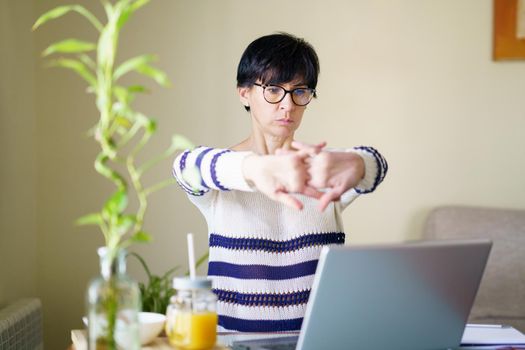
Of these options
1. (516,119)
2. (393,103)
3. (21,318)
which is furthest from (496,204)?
(21,318)

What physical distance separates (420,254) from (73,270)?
6.81 feet

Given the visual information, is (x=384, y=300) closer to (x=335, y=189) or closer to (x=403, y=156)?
(x=335, y=189)

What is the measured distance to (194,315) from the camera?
1261 mm

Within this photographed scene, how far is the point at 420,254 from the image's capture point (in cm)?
131

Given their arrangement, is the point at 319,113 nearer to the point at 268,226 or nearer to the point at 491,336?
the point at 268,226

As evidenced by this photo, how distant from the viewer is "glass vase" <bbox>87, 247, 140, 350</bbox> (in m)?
1.03

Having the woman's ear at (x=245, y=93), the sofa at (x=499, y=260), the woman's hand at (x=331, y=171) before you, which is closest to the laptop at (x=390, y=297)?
the woman's hand at (x=331, y=171)

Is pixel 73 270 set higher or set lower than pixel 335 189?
lower

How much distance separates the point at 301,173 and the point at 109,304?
0.44 meters

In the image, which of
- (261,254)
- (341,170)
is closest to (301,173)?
(341,170)

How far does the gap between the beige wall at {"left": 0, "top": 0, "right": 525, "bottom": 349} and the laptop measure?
1.80m

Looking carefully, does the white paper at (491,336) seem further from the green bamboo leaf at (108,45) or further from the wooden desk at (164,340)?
the green bamboo leaf at (108,45)

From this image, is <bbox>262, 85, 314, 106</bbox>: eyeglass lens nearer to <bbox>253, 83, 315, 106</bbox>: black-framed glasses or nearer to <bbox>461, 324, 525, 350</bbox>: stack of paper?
<bbox>253, 83, 315, 106</bbox>: black-framed glasses

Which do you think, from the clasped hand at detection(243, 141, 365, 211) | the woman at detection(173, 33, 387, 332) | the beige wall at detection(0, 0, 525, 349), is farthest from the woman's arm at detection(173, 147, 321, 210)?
the beige wall at detection(0, 0, 525, 349)
